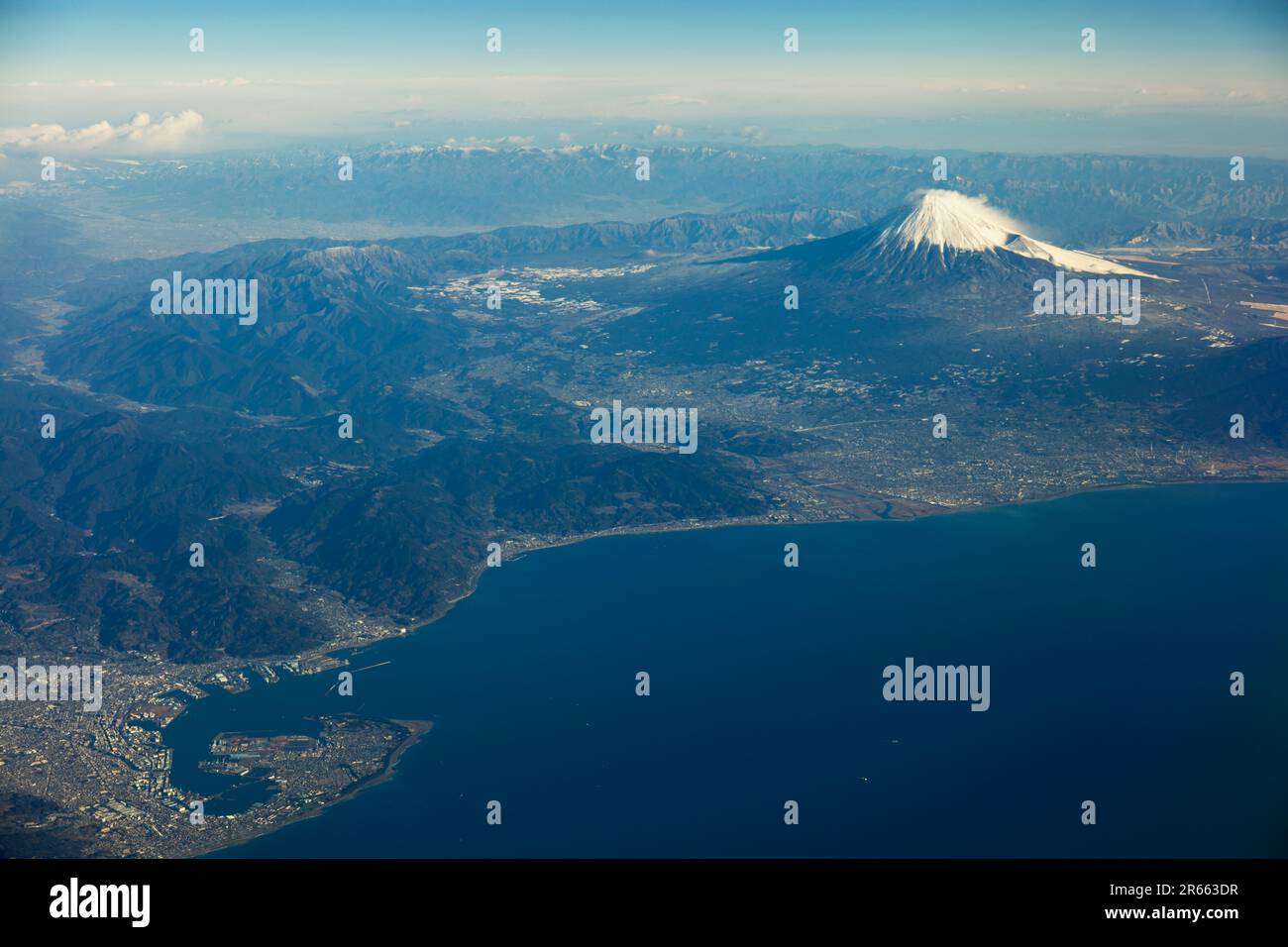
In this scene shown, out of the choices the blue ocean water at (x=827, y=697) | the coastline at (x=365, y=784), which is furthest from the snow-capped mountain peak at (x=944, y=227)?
the coastline at (x=365, y=784)

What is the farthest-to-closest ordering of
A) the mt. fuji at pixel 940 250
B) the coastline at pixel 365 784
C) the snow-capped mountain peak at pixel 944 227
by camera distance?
1. the snow-capped mountain peak at pixel 944 227
2. the mt. fuji at pixel 940 250
3. the coastline at pixel 365 784

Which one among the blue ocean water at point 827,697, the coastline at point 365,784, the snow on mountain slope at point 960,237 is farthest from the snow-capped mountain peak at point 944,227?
the coastline at point 365,784

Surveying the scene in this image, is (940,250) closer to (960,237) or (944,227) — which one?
(960,237)

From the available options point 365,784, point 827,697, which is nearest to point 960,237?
point 827,697

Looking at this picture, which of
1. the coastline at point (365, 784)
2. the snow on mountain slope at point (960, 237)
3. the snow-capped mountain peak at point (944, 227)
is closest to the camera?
the coastline at point (365, 784)

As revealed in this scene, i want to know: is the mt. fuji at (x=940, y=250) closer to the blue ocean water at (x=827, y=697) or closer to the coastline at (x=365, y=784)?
the blue ocean water at (x=827, y=697)

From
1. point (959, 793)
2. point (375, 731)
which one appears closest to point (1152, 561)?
Result: point (959, 793)

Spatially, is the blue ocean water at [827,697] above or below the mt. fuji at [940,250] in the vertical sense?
below

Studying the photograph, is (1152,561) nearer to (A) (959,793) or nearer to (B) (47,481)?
(A) (959,793)

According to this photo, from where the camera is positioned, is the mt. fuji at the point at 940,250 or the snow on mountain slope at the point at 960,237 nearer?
the mt. fuji at the point at 940,250

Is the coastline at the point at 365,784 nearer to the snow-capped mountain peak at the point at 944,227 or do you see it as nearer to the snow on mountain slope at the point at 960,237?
the snow on mountain slope at the point at 960,237
